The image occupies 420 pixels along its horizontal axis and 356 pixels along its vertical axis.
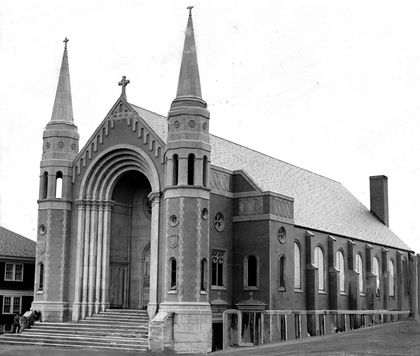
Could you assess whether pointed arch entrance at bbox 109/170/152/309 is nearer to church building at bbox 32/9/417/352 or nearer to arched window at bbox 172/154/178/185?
church building at bbox 32/9/417/352

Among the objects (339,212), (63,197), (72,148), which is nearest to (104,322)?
(63,197)

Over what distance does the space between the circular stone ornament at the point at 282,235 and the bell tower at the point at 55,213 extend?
41.9 ft

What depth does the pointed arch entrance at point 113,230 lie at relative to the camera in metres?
44.8

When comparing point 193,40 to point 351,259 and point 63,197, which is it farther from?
point 351,259

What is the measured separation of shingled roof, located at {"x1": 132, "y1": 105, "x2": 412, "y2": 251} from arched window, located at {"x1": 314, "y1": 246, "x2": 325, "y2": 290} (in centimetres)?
169

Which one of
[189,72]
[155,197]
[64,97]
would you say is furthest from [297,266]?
[64,97]

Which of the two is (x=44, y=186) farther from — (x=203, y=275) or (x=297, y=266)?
(x=297, y=266)

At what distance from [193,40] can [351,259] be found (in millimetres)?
22978

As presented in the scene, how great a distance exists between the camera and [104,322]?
140 ft

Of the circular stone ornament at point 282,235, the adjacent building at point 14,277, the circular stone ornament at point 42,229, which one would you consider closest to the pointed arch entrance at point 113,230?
the circular stone ornament at point 42,229

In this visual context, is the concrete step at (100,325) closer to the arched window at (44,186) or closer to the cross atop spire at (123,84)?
the arched window at (44,186)

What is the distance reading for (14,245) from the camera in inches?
2110

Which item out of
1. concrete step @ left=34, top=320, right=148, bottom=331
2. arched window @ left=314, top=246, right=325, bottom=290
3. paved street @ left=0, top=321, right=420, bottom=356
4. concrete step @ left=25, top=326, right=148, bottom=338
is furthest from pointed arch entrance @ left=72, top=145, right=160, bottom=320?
arched window @ left=314, top=246, right=325, bottom=290

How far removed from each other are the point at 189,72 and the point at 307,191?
20.5 metres
